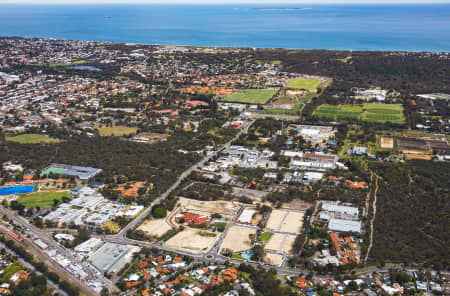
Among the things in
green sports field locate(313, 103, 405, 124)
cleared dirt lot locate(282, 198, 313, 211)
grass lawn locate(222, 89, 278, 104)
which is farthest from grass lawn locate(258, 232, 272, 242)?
grass lawn locate(222, 89, 278, 104)

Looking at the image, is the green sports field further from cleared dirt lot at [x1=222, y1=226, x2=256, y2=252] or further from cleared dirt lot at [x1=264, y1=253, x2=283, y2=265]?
cleared dirt lot at [x1=264, y1=253, x2=283, y2=265]

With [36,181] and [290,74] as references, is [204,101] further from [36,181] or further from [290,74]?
[36,181]

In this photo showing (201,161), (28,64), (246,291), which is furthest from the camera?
(28,64)

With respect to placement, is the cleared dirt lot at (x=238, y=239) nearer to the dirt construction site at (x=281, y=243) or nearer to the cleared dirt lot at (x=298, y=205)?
the dirt construction site at (x=281, y=243)

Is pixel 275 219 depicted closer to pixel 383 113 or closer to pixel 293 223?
pixel 293 223

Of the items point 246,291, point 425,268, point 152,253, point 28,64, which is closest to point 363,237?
point 425,268

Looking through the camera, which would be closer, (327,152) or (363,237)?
(363,237)

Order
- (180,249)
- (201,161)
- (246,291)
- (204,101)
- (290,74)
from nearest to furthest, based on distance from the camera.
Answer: (246,291) → (180,249) → (201,161) → (204,101) → (290,74)
